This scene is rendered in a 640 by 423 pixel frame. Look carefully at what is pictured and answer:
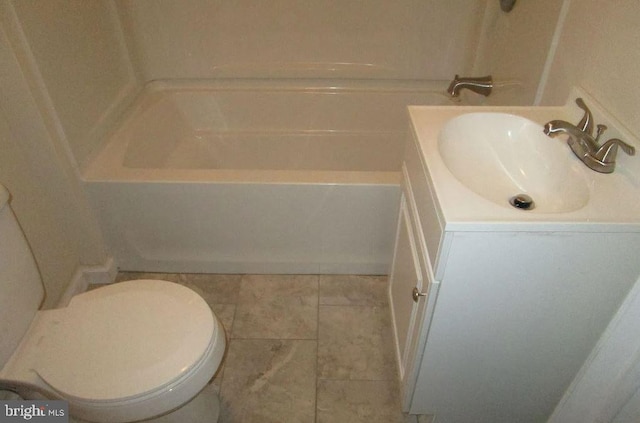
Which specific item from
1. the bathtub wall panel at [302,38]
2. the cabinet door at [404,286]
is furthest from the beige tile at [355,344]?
the bathtub wall panel at [302,38]

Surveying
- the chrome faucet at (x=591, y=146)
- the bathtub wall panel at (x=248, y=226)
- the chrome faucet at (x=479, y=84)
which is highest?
the chrome faucet at (x=591, y=146)

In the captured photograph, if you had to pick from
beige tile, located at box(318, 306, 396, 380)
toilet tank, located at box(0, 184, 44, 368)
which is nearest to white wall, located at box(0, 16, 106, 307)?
toilet tank, located at box(0, 184, 44, 368)

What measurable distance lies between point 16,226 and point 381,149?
1.56 m

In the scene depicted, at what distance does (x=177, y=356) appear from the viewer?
0.97 meters

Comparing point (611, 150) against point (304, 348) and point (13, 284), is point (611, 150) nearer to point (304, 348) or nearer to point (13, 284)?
point (304, 348)

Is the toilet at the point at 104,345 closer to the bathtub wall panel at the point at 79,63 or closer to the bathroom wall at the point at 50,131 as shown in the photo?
→ the bathroom wall at the point at 50,131

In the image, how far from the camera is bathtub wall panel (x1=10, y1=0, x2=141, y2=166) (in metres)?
1.31

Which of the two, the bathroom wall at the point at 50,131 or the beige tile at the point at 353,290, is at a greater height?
the bathroom wall at the point at 50,131

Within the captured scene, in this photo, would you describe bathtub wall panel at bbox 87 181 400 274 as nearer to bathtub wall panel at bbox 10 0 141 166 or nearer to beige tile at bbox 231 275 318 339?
beige tile at bbox 231 275 318 339

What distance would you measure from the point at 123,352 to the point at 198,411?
0.34 m

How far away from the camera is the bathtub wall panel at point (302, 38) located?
6.30 feet

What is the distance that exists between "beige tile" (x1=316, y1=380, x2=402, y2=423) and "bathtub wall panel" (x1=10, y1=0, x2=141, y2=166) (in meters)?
1.17

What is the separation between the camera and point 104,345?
100 centimetres

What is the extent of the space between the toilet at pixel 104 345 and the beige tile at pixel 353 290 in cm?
66
